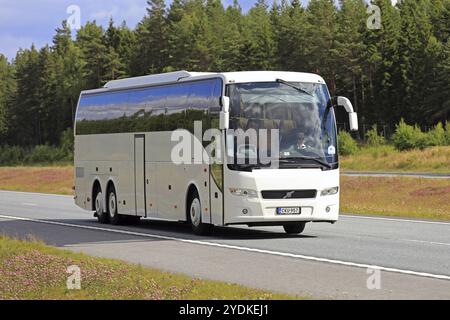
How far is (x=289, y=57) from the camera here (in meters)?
117

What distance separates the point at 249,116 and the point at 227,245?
2.85 meters

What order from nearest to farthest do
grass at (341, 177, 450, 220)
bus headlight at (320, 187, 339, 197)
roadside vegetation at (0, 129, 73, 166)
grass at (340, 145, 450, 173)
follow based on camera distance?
bus headlight at (320, 187, 339, 197)
grass at (341, 177, 450, 220)
grass at (340, 145, 450, 173)
roadside vegetation at (0, 129, 73, 166)

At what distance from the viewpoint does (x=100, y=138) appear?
28.1 metres

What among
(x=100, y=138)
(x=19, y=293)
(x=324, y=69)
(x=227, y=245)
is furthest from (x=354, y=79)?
(x=19, y=293)

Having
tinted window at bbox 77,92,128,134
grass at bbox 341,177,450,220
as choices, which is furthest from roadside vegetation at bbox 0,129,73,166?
tinted window at bbox 77,92,128,134

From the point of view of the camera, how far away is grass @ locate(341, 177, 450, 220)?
111 ft

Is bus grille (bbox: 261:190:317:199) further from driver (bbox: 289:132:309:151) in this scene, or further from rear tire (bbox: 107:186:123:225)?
rear tire (bbox: 107:186:123:225)

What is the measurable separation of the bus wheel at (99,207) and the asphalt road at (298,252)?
10.9 inches

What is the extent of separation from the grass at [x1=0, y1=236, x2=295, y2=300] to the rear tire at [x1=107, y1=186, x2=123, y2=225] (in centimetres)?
1019

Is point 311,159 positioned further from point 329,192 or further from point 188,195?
point 188,195

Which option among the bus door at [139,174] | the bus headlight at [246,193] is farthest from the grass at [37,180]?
the bus headlight at [246,193]

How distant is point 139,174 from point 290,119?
5.72 metres
